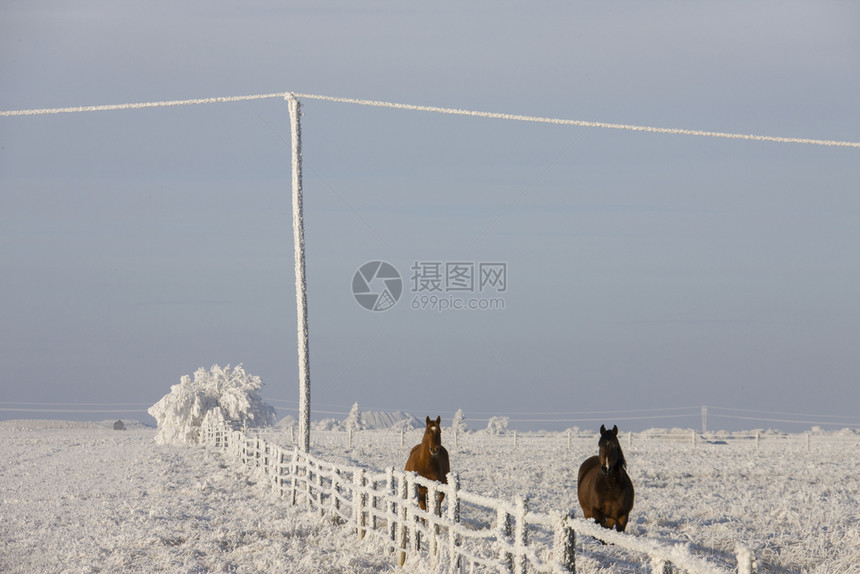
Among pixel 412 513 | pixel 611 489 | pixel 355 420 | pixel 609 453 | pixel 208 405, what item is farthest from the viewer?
pixel 355 420

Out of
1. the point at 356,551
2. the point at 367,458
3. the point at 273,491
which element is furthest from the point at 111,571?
the point at 367,458

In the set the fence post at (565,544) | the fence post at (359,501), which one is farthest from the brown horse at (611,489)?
the fence post at (565,544)

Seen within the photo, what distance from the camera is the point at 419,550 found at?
12016 millimetres

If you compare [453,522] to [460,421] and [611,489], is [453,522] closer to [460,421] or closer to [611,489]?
[611,489]

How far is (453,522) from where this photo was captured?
10477 millimetres

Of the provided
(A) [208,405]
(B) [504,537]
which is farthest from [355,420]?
(B) [504,537]

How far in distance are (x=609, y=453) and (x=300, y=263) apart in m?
14.2

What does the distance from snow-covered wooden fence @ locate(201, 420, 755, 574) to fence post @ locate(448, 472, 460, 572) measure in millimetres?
13

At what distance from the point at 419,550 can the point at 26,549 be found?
672 cm

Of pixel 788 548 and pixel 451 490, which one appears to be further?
pixel 788 548

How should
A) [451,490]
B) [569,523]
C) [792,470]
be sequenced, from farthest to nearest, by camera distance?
1. [792,470]
2. [451,490]
3. [569,523]

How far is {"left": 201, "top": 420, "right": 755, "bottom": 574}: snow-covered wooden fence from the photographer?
670 centimetres

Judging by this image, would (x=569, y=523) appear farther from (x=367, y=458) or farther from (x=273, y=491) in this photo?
(x=367, y=458)

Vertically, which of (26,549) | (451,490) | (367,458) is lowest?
(367,458)
